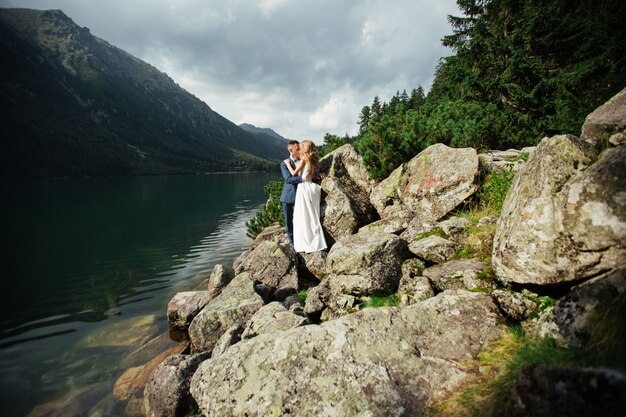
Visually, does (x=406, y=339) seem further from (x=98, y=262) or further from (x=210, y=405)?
(x=98, y=262)

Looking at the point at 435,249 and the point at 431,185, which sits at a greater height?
the point at 431,185

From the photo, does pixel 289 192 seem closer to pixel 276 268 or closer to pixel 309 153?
pixel 309 153

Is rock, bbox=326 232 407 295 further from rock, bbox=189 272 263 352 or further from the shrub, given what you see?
the shrub

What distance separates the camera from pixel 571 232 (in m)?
4.00

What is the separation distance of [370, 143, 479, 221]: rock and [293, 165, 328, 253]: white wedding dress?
2.71 m

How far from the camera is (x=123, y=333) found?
11109 mm

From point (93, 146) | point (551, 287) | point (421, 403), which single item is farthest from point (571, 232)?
point (93, 146)

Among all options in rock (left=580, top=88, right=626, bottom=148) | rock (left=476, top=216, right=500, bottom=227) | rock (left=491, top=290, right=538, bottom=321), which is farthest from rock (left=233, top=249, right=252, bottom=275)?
rock (left=580, top=88, right=626, bottom=148)

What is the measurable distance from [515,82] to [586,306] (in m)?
20.4

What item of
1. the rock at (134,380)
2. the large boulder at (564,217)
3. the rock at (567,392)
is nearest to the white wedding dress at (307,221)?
the rock at (134,380)

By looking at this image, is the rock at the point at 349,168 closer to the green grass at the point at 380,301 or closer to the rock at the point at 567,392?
the green grass at the point at 380,301

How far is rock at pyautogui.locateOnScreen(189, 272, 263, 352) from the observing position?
8.33 meters

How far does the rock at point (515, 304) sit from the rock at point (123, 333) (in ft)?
37.8

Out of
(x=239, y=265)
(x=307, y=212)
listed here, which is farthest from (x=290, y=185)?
(x=239, y=265)
